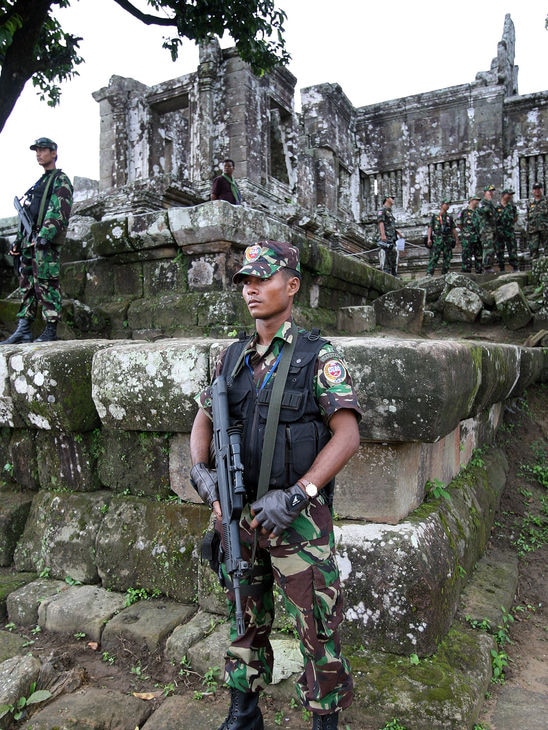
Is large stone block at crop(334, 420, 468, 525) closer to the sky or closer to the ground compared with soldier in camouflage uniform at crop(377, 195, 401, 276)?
closer to the ground

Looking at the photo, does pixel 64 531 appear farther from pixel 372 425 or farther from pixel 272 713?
pixel 372 425

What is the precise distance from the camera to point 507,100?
61.0 ft

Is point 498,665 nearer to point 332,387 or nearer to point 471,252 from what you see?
point 332,387

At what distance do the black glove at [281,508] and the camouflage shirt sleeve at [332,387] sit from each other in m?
0.28

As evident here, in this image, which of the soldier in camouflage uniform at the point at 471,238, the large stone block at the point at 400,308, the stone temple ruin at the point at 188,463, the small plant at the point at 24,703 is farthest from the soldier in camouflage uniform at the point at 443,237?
the small plant at the point at 24,703

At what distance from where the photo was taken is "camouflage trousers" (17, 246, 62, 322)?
407 centimetres

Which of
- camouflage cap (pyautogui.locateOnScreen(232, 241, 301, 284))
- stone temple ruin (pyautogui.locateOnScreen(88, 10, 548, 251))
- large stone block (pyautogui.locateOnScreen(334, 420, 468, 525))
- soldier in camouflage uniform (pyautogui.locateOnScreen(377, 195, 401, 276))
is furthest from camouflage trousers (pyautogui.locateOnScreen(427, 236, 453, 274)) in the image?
camouflage cap (pyautogui.locateOnScreen(232, 241, 301, 284))

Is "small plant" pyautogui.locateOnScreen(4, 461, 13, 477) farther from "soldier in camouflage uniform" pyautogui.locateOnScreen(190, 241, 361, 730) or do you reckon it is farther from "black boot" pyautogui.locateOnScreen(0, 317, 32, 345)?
"soldier in camouflage uniform" pyautogui.locateOnScreen(190, 241, 361, 730)

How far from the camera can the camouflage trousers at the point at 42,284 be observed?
13.4ft

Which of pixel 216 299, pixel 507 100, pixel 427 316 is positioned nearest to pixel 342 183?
pixel 507 100

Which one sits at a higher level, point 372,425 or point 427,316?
point 427,316

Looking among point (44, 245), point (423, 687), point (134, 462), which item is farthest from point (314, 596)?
point (44, 245)

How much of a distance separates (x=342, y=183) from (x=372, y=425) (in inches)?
720

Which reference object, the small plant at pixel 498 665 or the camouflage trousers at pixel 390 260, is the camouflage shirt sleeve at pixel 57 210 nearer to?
the small plant at pixel 498 665
